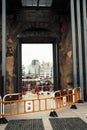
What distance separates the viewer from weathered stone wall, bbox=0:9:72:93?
58.2 feet

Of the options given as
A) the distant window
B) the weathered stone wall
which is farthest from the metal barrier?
the distant window

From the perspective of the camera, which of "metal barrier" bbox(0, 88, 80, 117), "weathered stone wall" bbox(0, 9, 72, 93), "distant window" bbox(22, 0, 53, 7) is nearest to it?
"metal barrier" bbox(0, 88, 80, 117)

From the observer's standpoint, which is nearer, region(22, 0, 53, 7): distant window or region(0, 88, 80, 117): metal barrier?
region(0, 88, 80, 117): metal barrier

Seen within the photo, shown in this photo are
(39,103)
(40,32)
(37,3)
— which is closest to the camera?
(39,103)

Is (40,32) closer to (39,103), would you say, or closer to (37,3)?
(37,3)

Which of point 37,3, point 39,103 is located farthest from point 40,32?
point 39,103

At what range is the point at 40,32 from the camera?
1827 cm

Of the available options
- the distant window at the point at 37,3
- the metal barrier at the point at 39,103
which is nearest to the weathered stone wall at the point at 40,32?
the distant window at the point at 37,3

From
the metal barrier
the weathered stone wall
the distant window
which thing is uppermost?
the distant window

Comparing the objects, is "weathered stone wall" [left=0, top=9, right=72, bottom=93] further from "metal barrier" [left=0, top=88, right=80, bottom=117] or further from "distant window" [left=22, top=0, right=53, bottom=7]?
"metal barrier" [left=0, top=88, right=80, bottom=117]

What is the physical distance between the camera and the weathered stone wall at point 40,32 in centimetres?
1775

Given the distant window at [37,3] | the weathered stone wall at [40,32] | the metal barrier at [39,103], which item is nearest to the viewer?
the metal barrier at [39,103]

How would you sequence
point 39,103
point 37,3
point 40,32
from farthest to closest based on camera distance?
point 40,32 < point 37,3 < point 39,103

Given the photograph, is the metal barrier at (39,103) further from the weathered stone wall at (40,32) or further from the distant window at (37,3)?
the distant window at (37,3)
